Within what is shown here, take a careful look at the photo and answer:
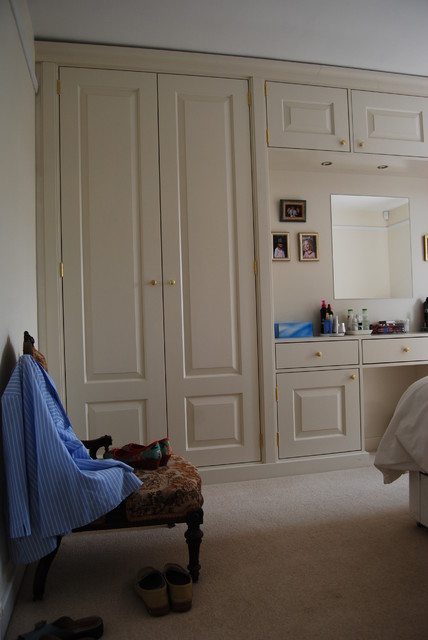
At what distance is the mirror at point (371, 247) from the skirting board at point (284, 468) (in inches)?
45.1

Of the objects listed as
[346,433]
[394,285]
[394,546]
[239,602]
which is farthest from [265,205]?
[239,602]

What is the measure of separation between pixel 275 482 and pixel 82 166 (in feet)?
7.14

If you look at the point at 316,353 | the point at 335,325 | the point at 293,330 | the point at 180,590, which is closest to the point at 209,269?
the point at 293,330

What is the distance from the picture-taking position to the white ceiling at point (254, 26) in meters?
2.40

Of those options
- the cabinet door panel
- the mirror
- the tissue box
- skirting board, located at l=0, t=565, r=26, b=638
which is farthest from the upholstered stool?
the mirror

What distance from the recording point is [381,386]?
3.58 m

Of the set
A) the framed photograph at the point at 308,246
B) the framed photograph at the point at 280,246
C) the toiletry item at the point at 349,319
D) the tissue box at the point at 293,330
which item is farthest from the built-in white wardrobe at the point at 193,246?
the framed photograph at the point at 308,246

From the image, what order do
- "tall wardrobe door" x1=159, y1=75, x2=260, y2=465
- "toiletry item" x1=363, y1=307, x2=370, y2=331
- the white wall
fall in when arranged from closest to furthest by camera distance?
the white wall < "tall wardrobe door" x1=159, y1=75, x2=260, y2=465 < "toiletry item" x1=363, y1=307, x2=370, y2=331

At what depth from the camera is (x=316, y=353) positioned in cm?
302

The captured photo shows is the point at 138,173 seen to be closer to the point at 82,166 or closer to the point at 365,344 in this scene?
the point at 82,166

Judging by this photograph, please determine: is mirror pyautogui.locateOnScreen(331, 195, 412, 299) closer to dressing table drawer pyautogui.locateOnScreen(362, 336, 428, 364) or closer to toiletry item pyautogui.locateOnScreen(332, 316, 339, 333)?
toiletry item pyautogui.locateOnScreen(332, 316, 339, 333)

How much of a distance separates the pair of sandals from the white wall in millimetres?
442

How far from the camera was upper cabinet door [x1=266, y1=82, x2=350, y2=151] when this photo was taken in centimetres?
296

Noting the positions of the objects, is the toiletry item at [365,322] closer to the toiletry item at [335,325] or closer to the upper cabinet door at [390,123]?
the toiletry item at [335,325]
